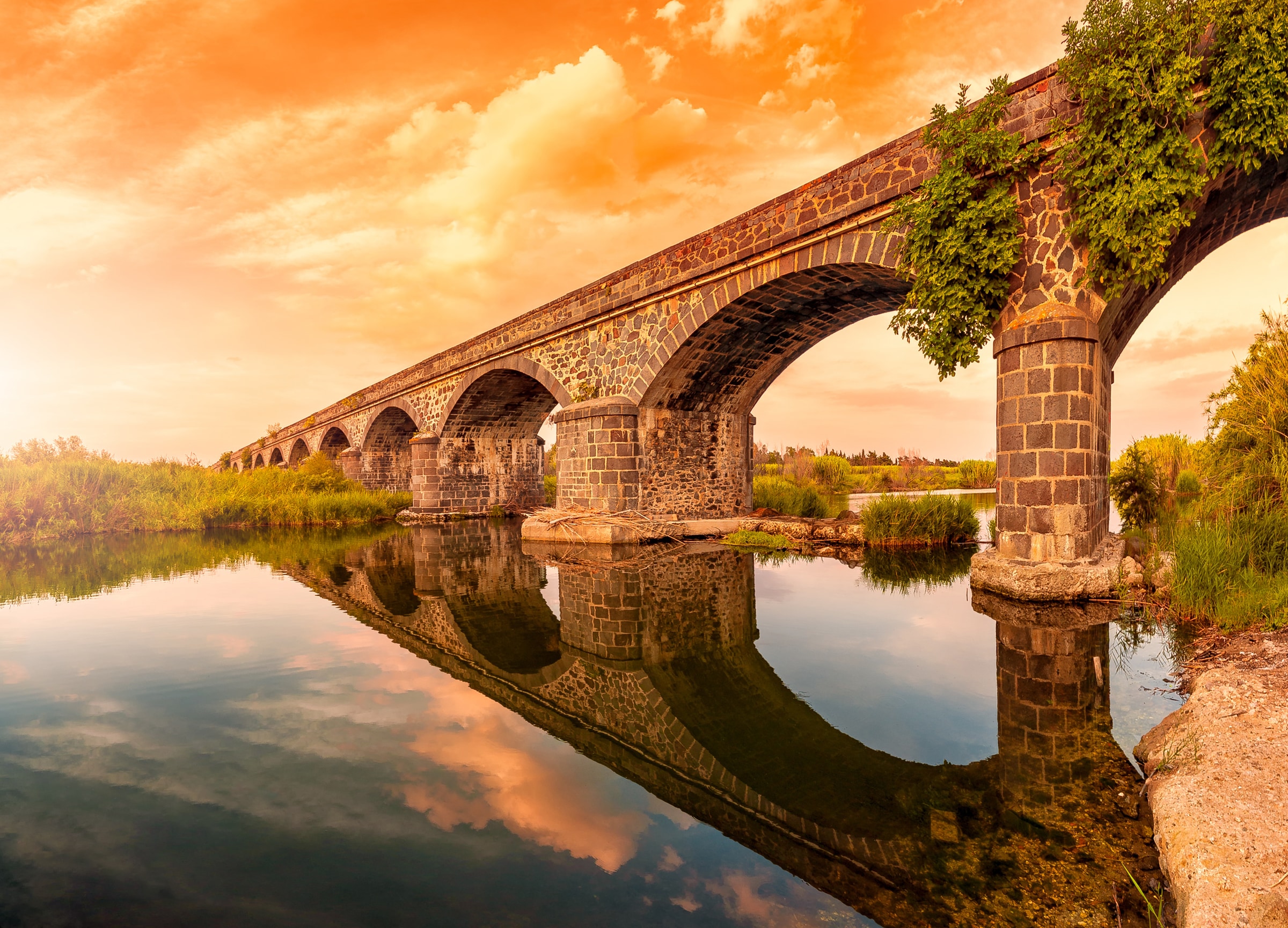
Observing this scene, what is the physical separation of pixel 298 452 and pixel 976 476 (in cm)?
4065

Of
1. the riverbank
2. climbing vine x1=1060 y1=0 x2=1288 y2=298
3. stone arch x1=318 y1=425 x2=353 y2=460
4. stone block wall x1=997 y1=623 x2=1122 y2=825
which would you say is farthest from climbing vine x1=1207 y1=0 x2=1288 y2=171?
stone arch x1=318 y1=425 x2=353 y2=460

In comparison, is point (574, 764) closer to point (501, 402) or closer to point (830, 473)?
point (501, 402)

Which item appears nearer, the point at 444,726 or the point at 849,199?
the point at 444,726

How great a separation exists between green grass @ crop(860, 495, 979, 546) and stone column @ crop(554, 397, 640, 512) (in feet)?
Answer: 14.3

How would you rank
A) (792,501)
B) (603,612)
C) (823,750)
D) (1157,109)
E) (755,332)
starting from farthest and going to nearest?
(792,501)
(755,332)
(603,612)
(1157,109)
(823,750)

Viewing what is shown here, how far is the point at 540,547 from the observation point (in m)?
12.2

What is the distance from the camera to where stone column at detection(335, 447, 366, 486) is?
26594 millimetres

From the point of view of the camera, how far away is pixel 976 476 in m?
37.2

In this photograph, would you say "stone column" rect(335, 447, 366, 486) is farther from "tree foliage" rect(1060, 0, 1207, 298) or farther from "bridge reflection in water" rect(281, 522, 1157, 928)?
"tree foliage" rect(1060, 0, 1207, 298)

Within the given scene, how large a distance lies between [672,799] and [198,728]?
9.06 ft

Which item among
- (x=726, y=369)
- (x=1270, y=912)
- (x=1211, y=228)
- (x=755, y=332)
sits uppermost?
(x=1211, y=228)

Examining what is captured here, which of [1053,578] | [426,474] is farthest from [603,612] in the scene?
[426,474]

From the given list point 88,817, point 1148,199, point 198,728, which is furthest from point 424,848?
point 1148,199

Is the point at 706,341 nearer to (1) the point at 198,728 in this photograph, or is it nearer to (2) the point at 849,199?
(2) the point at 849,199
